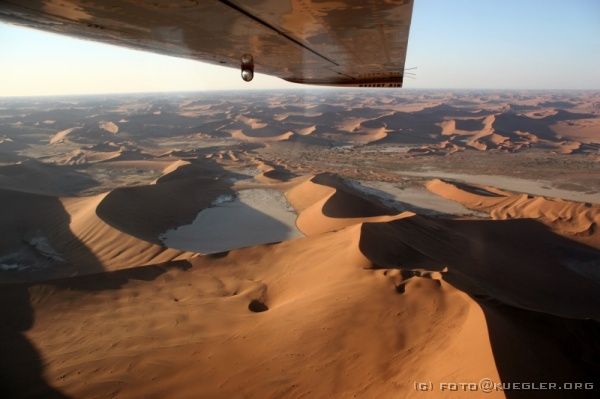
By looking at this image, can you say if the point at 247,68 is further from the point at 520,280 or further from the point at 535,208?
the point at 535,208

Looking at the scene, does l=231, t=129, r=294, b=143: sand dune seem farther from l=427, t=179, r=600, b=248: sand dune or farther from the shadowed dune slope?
the shadowed dune slope

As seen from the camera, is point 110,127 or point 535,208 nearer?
point 535,208

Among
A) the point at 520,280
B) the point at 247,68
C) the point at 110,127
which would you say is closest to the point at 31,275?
the point at 247,68

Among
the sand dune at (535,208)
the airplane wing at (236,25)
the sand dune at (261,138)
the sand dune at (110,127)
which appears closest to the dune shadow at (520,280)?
the sand dune at (535,208)

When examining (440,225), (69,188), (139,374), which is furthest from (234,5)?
(69,188)

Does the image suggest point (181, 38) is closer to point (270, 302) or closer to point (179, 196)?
point (270, 302)
